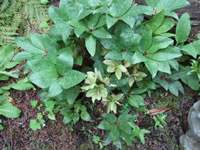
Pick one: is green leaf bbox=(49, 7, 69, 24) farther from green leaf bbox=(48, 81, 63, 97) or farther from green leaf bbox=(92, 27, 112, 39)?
green leaf bbox=(48, 81, 63, 97)

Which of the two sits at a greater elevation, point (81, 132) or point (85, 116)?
point (85, 116)

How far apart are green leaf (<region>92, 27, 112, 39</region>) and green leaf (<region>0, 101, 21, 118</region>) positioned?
5.21 feet

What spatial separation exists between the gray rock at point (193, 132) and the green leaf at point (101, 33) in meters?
1.49

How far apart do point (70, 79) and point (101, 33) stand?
570 mm

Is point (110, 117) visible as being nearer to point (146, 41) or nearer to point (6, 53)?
point (146, 41)

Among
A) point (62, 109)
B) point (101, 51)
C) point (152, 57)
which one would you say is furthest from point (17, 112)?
point (152, 57)

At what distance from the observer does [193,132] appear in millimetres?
2238

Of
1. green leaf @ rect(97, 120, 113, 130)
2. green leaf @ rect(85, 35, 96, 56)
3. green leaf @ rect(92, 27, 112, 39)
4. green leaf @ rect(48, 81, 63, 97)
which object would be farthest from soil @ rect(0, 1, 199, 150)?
green leaf @ rect(92, 27, 112, 39)

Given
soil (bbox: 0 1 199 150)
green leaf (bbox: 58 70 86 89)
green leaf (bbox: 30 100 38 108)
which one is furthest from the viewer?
green leaf (bbox: 30 100 38 108)

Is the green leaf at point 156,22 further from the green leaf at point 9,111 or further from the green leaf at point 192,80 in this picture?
the green leaf at point 9,111

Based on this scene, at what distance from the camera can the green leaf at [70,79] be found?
65.3 inches

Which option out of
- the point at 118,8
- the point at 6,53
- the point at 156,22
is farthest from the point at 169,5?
the point at 6,53

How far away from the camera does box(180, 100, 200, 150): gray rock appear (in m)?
2.20

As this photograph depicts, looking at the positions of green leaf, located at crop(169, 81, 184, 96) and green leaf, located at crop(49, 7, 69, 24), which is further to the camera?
green leaf, located at crop(169, 81, 184, 96)
